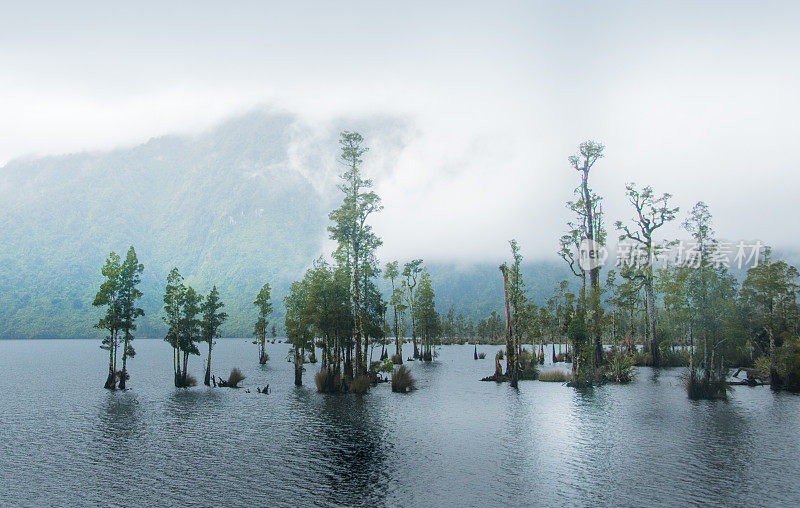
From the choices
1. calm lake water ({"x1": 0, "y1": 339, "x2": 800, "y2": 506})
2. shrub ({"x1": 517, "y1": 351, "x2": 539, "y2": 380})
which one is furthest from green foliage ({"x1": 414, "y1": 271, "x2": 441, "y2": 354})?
calm lake water ({"x1": 0, "y1": 339, "x2": 800, "y2": 506})

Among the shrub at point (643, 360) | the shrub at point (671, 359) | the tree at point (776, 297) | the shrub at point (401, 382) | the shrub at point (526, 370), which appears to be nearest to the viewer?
the tree at point (776, 297)

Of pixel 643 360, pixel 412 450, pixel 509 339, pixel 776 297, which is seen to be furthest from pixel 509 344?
pixel 643 360

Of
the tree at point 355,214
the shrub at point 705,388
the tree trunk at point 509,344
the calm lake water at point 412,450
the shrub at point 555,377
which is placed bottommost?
the shrub at point 555,377

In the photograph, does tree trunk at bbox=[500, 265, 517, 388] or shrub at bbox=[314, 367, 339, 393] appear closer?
shrub at bbox=[314, 367, 339, 393]

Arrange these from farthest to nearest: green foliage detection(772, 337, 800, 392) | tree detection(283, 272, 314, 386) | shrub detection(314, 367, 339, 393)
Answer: tree detection(283, 272, 314, 386) < shrub detection(314, 367, 339, 393) < green foliage detection(772, 337, 800, 392)

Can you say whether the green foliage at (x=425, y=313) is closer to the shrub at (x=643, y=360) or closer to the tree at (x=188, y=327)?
the shrub at (x=643, y=360)

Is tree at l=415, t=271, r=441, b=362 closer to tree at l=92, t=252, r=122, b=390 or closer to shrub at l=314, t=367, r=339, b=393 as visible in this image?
shrub at l=314, t=367, r=339, b=393

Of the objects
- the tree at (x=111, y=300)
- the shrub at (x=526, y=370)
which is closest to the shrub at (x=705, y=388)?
the shrub at (x=526, y=370)

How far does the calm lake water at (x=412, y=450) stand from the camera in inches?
743

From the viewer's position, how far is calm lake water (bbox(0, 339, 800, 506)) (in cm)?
1888

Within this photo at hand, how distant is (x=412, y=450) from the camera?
25.5 m

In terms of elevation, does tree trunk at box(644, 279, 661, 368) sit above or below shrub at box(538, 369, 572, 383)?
above

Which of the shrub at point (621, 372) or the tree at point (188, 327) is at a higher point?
the tree at point (188, 327)

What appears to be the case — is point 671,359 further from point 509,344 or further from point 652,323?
point 509,344
